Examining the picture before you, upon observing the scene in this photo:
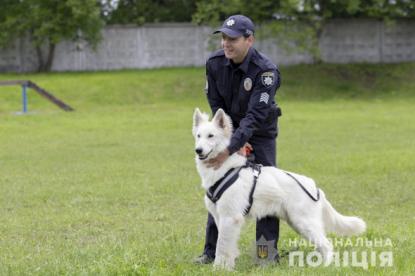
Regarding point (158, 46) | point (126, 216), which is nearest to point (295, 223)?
point (126, 216)

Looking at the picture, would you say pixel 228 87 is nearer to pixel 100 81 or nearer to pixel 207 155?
pixel 207 155

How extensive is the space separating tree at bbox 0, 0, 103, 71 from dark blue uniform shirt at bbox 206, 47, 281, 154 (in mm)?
29814

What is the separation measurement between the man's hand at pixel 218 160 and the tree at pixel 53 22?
3035 centimetres

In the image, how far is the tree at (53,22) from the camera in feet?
119

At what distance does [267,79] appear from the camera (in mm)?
6711

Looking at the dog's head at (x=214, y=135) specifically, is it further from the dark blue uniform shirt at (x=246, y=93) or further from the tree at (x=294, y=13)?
the tree at (x=294, y=13)

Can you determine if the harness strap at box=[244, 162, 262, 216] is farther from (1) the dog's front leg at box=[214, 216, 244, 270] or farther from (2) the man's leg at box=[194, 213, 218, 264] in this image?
(2) the man's leg at box=[194, 213, 218, 264]

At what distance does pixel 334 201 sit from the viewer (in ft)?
38.3

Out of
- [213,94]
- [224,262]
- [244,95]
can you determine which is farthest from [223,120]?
[224,262]

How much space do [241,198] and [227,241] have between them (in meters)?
0.40

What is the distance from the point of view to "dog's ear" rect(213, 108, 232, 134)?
21.4ft

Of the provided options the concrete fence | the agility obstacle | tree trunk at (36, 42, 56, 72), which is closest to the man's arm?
the agility obstacle

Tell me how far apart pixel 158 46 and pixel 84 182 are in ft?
84.8

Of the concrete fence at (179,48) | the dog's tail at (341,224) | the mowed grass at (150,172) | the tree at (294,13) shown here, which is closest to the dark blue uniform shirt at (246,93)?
the dog's tail at (341,224)
